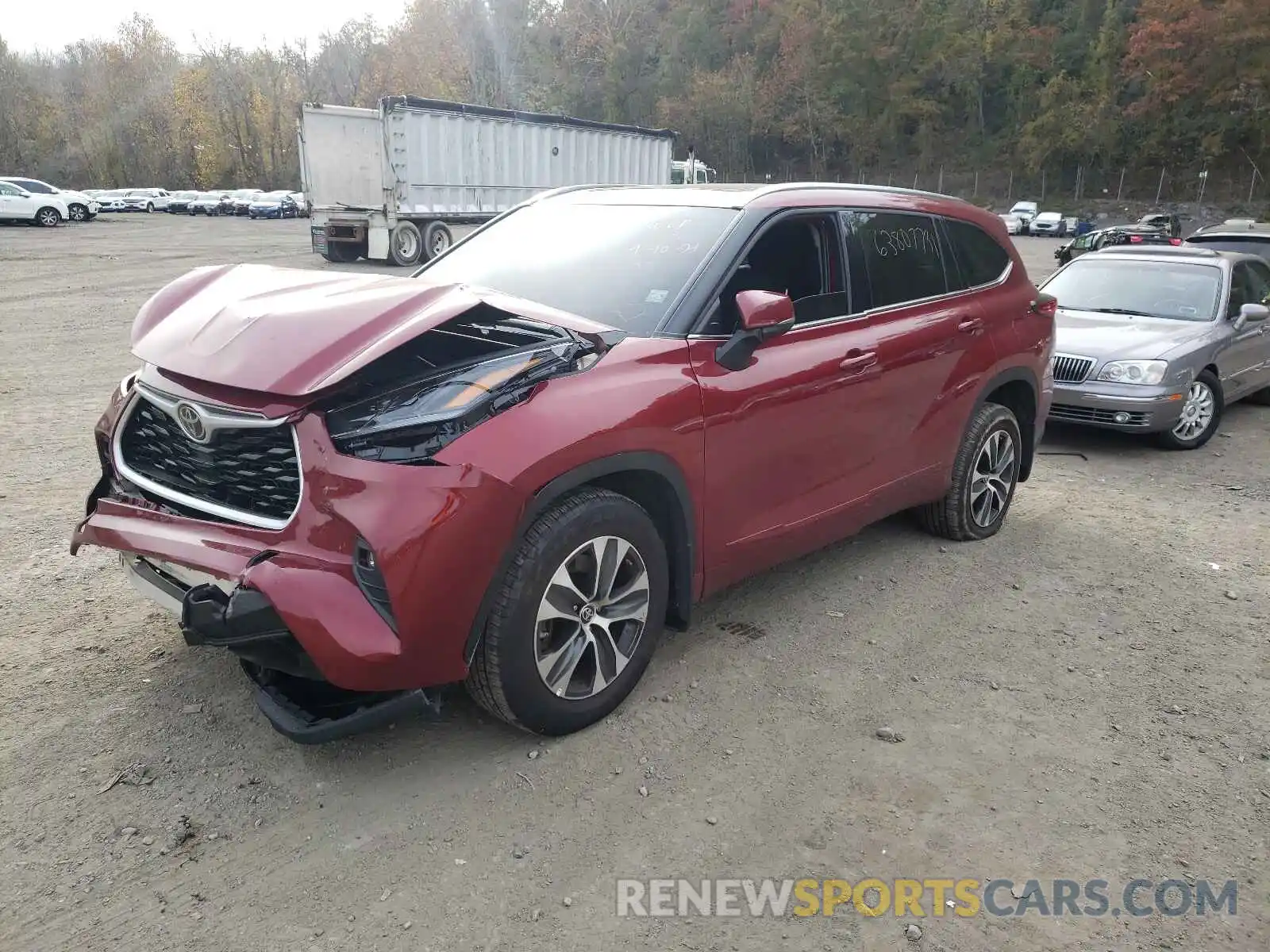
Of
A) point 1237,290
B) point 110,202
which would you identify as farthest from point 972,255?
point 110,202

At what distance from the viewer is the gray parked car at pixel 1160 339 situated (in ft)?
24.1

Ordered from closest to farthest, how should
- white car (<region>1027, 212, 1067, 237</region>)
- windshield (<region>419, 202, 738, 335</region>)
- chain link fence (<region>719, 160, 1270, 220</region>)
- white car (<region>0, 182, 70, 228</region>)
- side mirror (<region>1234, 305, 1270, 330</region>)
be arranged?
windshield (<region>419, 202, 738, 335</region>), side mirror (<region>1234, 305, 1270, 330</region>), white car (<region>0, 182, 70, 228</region>), white car (<region>1027, 212, 1067, 237</region>), chain link fence (<region>719, 160, 1270, 220</region>)

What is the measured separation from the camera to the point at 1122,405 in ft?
23.9

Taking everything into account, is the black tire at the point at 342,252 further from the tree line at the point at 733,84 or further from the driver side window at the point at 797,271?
the tree line at the point at 733,84

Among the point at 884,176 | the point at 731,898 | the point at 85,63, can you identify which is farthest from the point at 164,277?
the point at 85,63

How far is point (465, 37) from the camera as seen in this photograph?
282 feet

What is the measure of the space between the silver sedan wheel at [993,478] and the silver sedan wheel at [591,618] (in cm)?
263

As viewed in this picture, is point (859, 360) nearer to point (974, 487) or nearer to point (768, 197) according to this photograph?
point (768, 197)

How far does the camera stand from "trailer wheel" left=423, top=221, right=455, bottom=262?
2181 centimetres

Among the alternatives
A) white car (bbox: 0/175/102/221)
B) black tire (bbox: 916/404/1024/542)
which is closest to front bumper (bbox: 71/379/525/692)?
black tire (bbox: 916/404/1024/542)

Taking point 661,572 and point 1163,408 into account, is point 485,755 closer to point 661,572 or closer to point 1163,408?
point 661,572

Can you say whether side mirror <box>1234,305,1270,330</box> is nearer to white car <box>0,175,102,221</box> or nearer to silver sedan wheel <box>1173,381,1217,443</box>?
silver sedan wheel <box>1173,381,1217,443</box>

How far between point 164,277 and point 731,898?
61.7 ft

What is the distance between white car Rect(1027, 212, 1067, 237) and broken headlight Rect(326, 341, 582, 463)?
49906 mm
